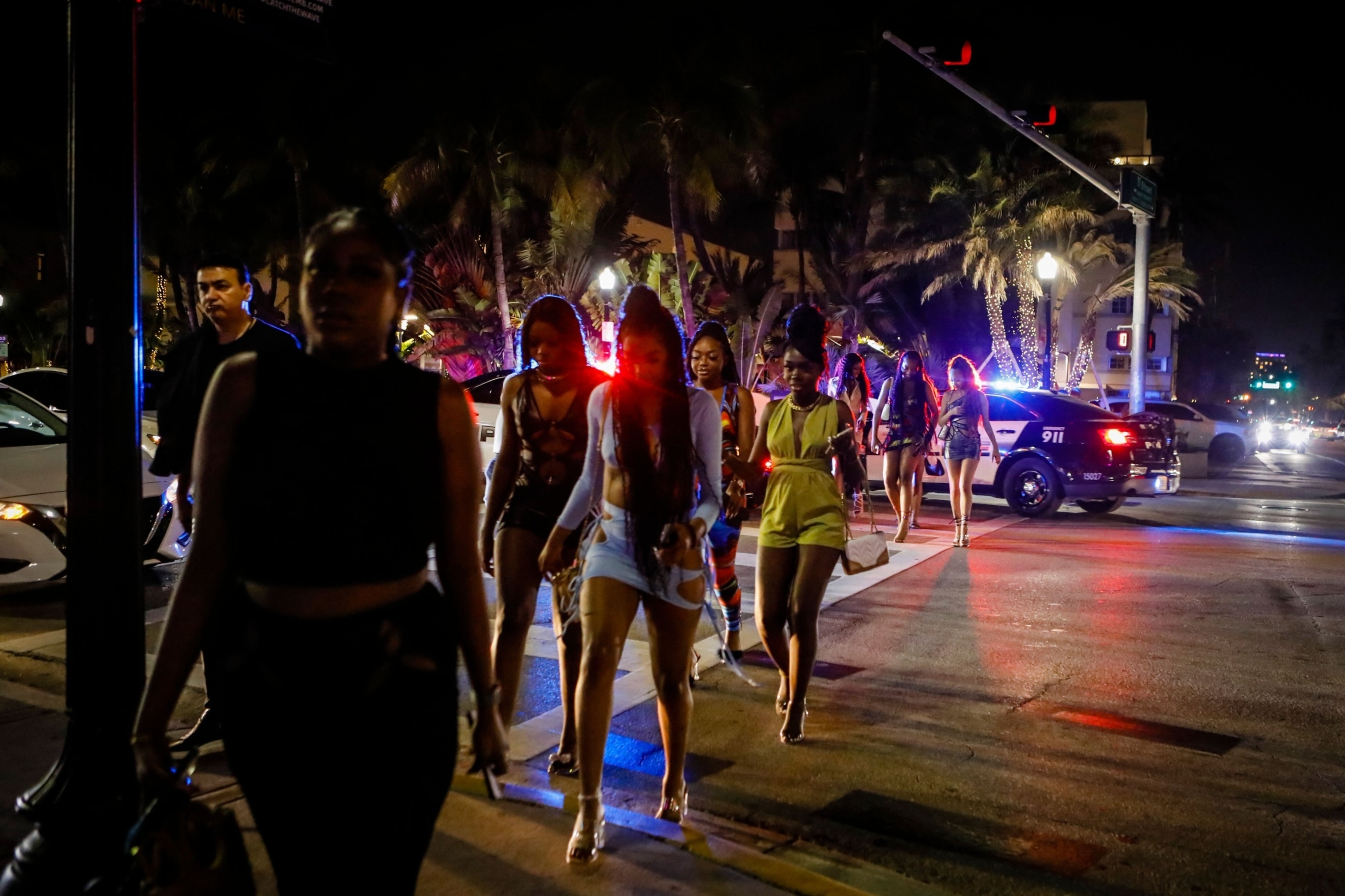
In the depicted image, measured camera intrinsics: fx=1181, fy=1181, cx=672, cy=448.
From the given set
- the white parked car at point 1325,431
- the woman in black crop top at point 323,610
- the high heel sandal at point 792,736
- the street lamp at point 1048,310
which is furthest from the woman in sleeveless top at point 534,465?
the white parked car at point 1325,431

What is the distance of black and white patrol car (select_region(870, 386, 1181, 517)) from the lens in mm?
14773

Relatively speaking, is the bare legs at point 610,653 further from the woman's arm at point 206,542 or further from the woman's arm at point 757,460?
the woman's arm at point 206,542

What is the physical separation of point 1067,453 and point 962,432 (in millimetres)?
3452

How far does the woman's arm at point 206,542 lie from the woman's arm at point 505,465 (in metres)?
2.47

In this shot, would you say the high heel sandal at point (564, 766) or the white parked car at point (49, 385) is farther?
the white parked car at point (49, 385)

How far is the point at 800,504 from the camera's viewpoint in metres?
5.30

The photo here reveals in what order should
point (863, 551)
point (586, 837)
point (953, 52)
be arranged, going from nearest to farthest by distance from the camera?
point (586, 837) → point (863, 551) → point (953, 52)

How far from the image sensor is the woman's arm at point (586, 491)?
4035mm

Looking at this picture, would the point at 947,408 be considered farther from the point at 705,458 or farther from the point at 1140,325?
the point at 1140,325

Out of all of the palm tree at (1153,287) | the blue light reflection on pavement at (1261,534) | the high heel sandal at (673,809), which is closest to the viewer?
the high heel sandal at (673,809)

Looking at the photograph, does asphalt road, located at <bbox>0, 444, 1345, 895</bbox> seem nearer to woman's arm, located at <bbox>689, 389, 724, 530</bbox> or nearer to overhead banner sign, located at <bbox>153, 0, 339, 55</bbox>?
woman's arm, located at <bbox>689, 389, 724, 530</bbox>

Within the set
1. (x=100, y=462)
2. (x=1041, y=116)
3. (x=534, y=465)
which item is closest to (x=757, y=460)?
(x=534, y=465)

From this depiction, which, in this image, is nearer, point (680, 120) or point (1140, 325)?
point (1140, 325)

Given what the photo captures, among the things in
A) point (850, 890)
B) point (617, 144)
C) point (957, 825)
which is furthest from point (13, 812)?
point (617, 144)
